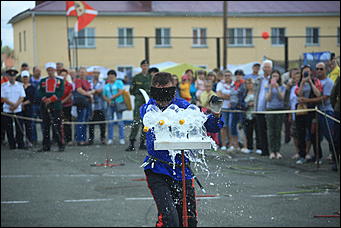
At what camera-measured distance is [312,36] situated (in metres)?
19.4

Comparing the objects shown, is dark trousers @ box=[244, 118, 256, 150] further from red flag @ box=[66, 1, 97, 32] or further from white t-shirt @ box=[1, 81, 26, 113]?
red flag @ box=[66, 1, 97, 32]

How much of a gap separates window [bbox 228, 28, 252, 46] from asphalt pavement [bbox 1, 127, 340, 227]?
9999 mm

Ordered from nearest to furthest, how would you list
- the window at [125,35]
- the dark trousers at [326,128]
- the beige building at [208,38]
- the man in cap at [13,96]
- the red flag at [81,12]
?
the dark trousers at [326,128] → the man in cap at [13,96] → the beige building at [208,38] → the red flag at [81,12] → the window at [125,35]

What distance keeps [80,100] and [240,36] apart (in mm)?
10225

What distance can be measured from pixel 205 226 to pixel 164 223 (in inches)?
106

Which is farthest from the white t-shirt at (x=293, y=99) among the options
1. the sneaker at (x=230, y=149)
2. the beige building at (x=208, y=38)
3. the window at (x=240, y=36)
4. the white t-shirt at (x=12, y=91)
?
the window at (x=240, y=36)

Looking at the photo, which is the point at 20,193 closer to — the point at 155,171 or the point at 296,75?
the point at 155,171

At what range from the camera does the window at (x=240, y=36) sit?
22422 millimetres

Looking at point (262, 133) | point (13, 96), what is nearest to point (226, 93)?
point (262, 133)

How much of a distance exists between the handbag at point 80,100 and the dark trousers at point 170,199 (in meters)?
7.89

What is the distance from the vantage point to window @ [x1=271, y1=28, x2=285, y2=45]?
20.8 m

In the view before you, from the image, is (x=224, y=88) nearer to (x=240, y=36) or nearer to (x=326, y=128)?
(x=326, y=128)

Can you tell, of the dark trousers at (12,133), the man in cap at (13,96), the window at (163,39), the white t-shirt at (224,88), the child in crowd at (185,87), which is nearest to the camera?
the white t-shirt at (224,88)

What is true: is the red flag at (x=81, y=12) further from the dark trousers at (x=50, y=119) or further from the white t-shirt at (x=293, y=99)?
the white t-shirt at (x=293, y=99)
